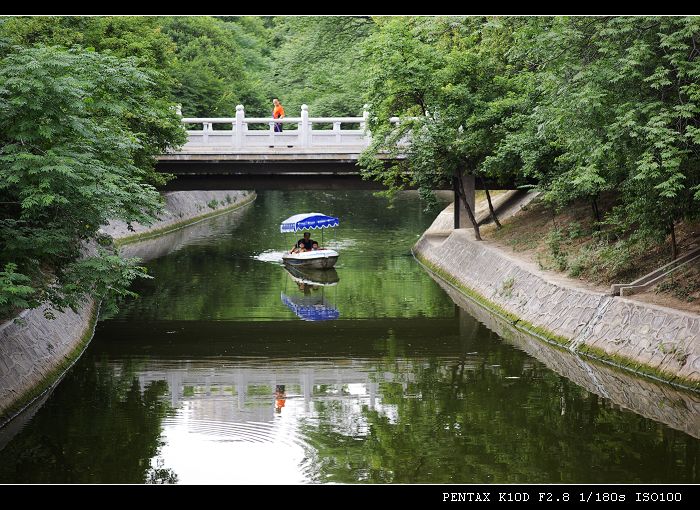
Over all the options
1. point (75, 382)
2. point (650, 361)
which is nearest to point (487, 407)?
point (650, 361)

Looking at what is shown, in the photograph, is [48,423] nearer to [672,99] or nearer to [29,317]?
[29,317]

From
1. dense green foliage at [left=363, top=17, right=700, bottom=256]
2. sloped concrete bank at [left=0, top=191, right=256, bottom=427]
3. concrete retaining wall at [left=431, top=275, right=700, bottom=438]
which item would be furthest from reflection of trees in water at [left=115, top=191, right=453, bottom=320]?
concrete retaining wall at [left=431, top=275, right=700, bottom=438]

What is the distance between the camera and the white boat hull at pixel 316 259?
1499 inches

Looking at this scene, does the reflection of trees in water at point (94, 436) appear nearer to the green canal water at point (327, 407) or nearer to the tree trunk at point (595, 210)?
the green canal water at point (327, 407)

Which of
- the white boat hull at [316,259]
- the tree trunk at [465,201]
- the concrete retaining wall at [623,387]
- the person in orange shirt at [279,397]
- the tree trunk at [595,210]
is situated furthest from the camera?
the white boat hull at [316,259]

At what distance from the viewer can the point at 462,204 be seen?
3969cm

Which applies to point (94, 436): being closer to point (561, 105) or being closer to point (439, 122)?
point (561, 105)

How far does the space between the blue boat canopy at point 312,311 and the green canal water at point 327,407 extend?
58 millimetres

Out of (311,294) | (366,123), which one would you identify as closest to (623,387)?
(311,294)

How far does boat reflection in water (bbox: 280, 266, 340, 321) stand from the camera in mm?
29312

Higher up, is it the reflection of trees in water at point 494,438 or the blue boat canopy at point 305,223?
the blue boat canopy at point 305,223

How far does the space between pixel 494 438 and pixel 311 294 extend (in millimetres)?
17156

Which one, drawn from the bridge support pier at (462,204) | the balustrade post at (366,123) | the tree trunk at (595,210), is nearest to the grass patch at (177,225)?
the balustrade post at (366,123)

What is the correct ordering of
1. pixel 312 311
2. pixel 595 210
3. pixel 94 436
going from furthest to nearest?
pixel 595 210, pixel 312 311, pixel 94 436
